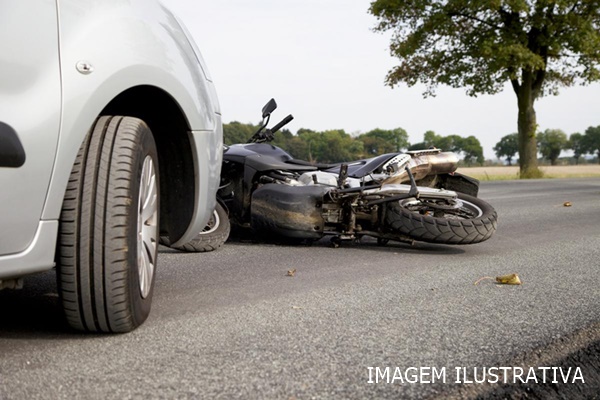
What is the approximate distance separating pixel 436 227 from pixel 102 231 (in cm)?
323

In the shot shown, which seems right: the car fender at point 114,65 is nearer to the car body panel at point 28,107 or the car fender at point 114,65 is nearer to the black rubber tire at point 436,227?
the car body panel at point 28,107

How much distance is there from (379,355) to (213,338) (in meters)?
0.63

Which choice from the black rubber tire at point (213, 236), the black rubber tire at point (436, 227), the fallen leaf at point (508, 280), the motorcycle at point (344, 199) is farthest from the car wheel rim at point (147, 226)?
the black rubber tire at point (436, 227)

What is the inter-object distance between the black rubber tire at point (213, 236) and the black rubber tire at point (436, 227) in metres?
1.26

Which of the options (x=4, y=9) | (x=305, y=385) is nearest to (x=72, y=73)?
(x=4, y=9)

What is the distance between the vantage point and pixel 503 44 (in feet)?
81.4

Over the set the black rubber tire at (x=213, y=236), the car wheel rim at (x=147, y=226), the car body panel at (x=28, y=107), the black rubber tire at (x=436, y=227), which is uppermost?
the car body panel at (x=28, y=107)

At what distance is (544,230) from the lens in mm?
7305

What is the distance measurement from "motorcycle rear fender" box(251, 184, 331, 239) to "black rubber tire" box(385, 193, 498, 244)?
1.77 ft

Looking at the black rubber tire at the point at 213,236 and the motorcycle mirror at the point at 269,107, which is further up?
the motorcycle mirror at the point at 269,107

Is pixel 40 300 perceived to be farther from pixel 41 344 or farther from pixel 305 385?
pixel 305 385

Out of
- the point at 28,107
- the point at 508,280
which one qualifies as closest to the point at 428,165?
the point at 508,280

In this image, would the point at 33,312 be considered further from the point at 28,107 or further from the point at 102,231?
the point at 28,107

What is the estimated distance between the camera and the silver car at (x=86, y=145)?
236 cm
